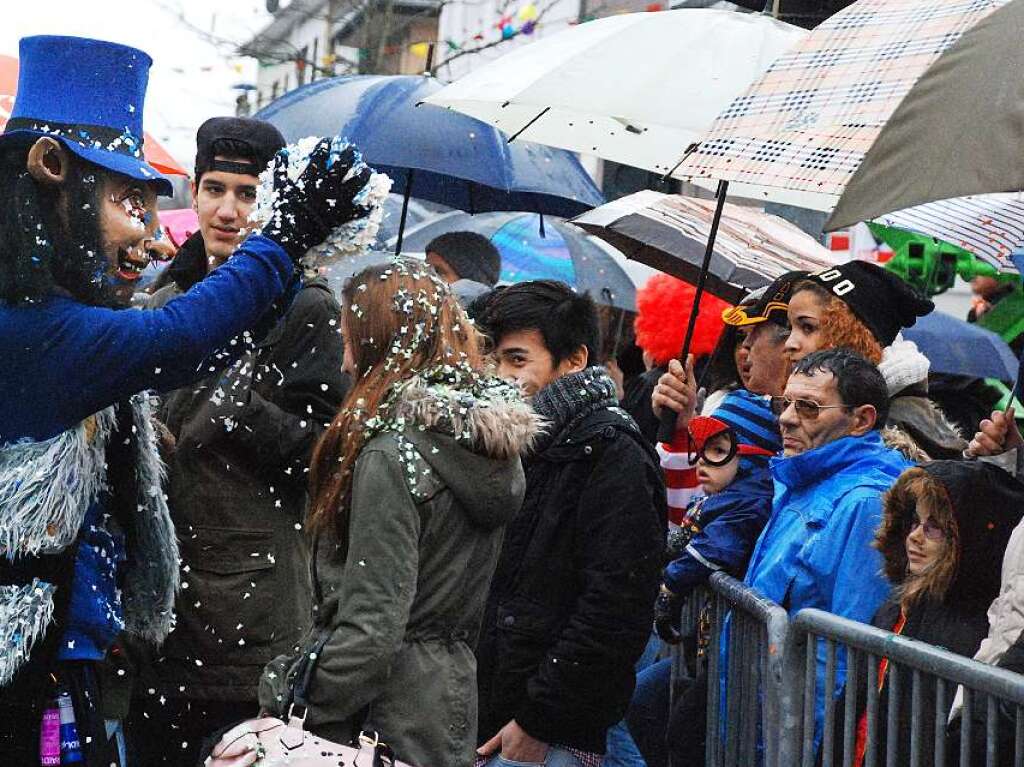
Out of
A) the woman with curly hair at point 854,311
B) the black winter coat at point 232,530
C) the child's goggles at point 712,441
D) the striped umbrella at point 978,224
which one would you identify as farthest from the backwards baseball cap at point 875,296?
the black winter coat at point 232,530

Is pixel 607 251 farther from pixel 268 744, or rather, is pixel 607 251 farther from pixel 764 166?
pixel 268 744

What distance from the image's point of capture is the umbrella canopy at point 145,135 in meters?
6.83

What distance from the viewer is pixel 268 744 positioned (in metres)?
3.42

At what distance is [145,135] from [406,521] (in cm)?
397

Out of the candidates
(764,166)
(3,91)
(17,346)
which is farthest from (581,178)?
(17,346)

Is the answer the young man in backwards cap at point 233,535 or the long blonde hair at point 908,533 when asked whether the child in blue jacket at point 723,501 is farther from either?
the young man in backwards cap at point 233,535

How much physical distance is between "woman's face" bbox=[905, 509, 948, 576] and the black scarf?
3.85 ft

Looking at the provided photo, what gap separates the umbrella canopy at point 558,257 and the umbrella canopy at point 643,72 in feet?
12.4

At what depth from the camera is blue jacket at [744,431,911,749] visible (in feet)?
14.2

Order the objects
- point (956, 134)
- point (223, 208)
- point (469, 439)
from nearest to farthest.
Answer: point (956, 134) < point (469, 439) < point (223, 208)

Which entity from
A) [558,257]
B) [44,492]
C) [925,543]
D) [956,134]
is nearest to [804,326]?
[925,543]

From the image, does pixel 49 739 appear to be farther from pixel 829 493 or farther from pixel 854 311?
pixel 854 311

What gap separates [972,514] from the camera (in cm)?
388

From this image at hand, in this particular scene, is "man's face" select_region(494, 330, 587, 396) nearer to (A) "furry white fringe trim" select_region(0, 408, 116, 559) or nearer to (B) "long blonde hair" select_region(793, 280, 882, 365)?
(B) "long blonde hair" select_region(793, 280, 882, 365)
